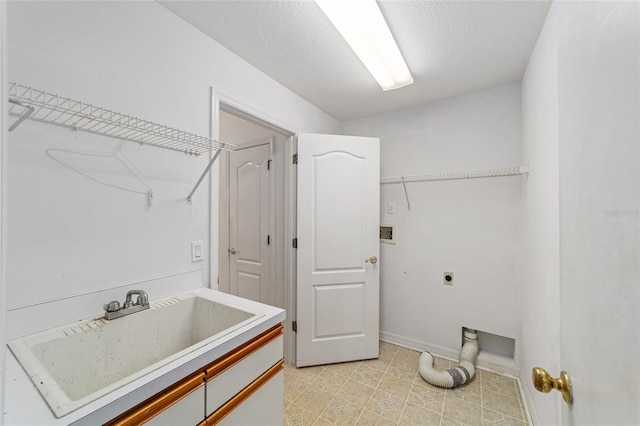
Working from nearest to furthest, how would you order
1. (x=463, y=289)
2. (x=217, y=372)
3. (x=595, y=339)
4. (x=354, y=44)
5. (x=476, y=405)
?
1. (x=595, y=339)
2. (x=217, y=372)
3. (x=354, y=44)
4. (x=476, y=405)
5. (x=463, y=289)

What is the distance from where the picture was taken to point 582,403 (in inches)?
20.0

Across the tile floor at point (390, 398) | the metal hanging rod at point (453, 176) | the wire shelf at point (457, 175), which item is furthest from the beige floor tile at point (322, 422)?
the wire shelf at point (457, 175)

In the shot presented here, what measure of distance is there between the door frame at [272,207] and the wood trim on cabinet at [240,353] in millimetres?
592

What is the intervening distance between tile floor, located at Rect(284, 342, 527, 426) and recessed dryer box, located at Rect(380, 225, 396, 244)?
1.13m

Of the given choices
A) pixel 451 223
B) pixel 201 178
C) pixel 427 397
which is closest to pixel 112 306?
pixel 201 178

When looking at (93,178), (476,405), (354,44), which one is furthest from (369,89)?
(476,405)

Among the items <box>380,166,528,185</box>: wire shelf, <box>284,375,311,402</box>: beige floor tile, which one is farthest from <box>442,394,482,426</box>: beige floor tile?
<box>380,166,528,185</box>: wire shelf

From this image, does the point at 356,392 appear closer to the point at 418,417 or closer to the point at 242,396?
the point at 418,417

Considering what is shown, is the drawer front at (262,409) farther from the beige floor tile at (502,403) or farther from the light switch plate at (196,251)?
the beige floor tile at (502,403)

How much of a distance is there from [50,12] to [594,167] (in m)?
1.75

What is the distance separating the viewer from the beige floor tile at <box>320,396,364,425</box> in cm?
160

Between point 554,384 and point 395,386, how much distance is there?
1619 mm

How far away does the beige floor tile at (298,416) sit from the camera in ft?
5.18

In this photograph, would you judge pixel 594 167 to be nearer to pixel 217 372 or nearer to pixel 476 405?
pixel 217 372
